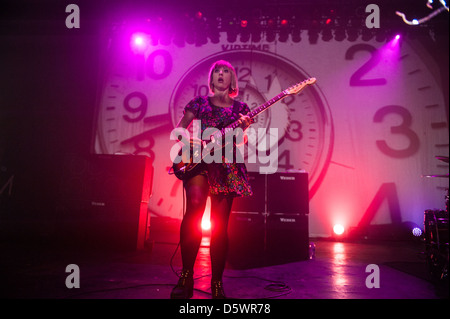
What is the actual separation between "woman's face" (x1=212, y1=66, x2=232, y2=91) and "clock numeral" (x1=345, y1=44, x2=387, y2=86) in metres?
3.68

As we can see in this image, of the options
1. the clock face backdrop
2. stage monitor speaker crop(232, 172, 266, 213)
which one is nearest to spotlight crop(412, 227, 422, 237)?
Result: the clock face backdrop

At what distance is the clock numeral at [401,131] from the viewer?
4.66 m

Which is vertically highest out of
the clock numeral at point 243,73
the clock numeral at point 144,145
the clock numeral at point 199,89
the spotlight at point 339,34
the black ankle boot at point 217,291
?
the spotlight at point 339,34

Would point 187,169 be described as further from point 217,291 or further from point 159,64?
point 159,64

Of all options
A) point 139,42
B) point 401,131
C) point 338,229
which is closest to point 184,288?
point 338,229

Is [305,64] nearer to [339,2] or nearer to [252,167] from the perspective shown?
[339,2]

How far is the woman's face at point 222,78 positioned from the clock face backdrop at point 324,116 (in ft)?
9.21

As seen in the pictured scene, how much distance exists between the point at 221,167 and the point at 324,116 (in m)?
3.57

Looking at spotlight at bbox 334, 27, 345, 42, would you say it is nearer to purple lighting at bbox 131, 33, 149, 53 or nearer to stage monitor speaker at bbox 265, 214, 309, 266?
purple lighting at bbox 131, 33, 149, 53

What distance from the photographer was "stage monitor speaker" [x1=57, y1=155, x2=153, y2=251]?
3.23m

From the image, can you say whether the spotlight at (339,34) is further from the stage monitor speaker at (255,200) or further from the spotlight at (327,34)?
the stage monitor speaker at (255,200)

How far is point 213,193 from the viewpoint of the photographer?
5.86 ft

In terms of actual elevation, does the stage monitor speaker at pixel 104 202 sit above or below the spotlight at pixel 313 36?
below

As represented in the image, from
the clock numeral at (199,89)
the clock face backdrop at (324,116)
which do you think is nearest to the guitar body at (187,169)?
the clock face backdrop at (324,116)
